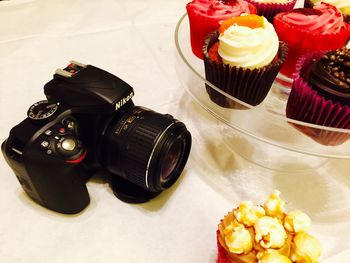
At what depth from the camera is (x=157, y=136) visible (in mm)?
584

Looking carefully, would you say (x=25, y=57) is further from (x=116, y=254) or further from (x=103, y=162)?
(x=116, y=254)

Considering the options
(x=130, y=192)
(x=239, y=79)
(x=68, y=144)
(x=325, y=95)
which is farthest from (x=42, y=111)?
(x=325, y=95)

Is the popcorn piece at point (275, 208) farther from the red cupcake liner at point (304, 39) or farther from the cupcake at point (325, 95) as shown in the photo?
the red cupcake liner at point (304, 39)

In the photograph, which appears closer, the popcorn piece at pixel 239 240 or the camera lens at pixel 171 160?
the popcorn piece at pixel 239 240

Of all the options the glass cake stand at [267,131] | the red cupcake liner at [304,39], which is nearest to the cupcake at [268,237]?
the glass cake stand at [267,131]

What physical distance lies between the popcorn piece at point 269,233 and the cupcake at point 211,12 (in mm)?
417

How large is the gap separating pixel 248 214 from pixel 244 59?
0.26 meters

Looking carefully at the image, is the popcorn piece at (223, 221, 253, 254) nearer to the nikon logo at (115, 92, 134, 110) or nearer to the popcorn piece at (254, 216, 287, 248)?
the popcorn piece at (254, 216, 287, 248)

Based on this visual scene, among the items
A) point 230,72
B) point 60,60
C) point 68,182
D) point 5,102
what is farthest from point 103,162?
point 60,60

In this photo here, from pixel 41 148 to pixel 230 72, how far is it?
32 centimetres

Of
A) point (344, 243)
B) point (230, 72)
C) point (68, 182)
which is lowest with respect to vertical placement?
point (344, 243)

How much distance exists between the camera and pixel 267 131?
2.14ft

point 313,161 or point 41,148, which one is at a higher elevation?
point 41,148

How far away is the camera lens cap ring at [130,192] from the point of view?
0.67m
